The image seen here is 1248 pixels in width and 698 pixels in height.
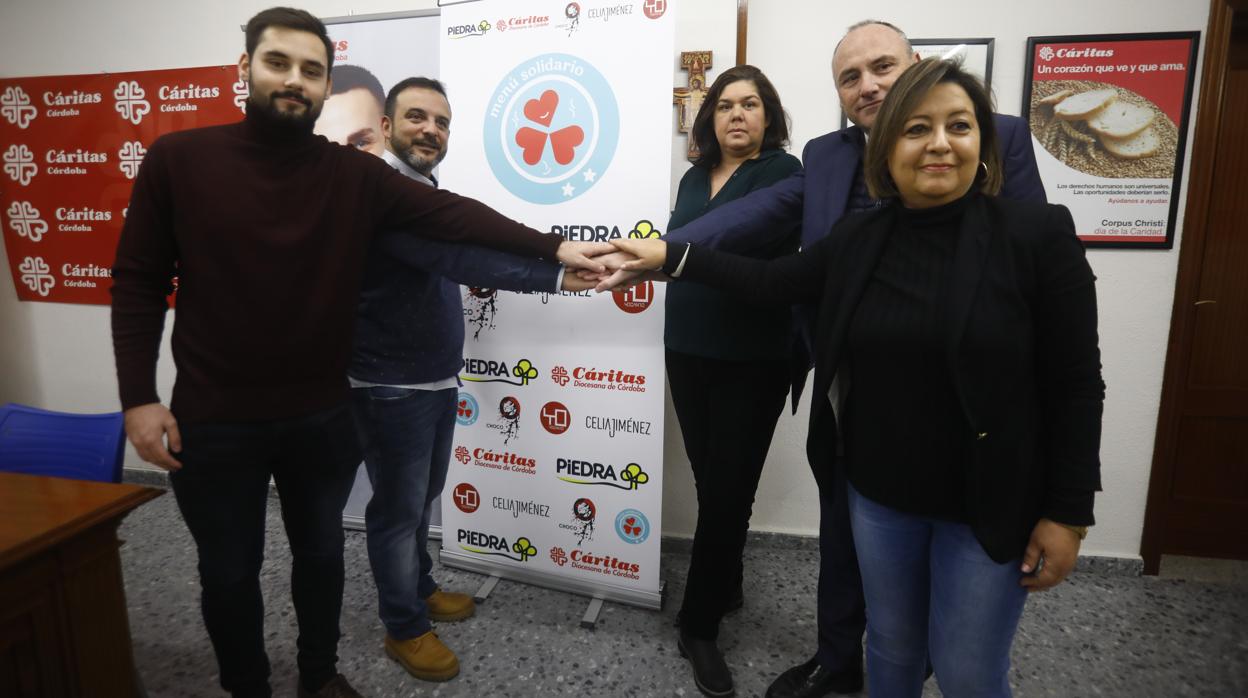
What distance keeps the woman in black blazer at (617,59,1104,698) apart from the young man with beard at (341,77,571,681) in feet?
2.65

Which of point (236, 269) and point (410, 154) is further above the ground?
point (410, 154)

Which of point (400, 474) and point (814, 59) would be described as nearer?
point (400, 474)

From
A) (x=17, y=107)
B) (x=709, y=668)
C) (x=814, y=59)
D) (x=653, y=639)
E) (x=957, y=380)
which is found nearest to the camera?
(x=957, y=380)

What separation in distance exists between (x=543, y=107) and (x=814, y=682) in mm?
1894

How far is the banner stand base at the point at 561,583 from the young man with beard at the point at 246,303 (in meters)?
0.93

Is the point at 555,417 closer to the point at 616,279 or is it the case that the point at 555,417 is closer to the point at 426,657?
the point at 616,279

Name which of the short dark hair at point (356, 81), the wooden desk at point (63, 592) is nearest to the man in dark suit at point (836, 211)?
the wooden desk at point (63, 592)

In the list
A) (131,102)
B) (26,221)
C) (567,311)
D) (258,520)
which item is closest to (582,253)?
(567,311)

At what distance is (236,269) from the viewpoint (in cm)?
128

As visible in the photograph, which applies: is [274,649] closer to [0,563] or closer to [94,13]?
[0,563]

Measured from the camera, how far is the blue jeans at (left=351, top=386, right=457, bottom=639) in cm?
169

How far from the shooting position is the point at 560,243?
159 cm

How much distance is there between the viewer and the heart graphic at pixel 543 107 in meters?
1.94

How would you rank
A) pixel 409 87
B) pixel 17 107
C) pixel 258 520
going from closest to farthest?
pixel 258 520 → pixel 409 87 → pixel 17 107
